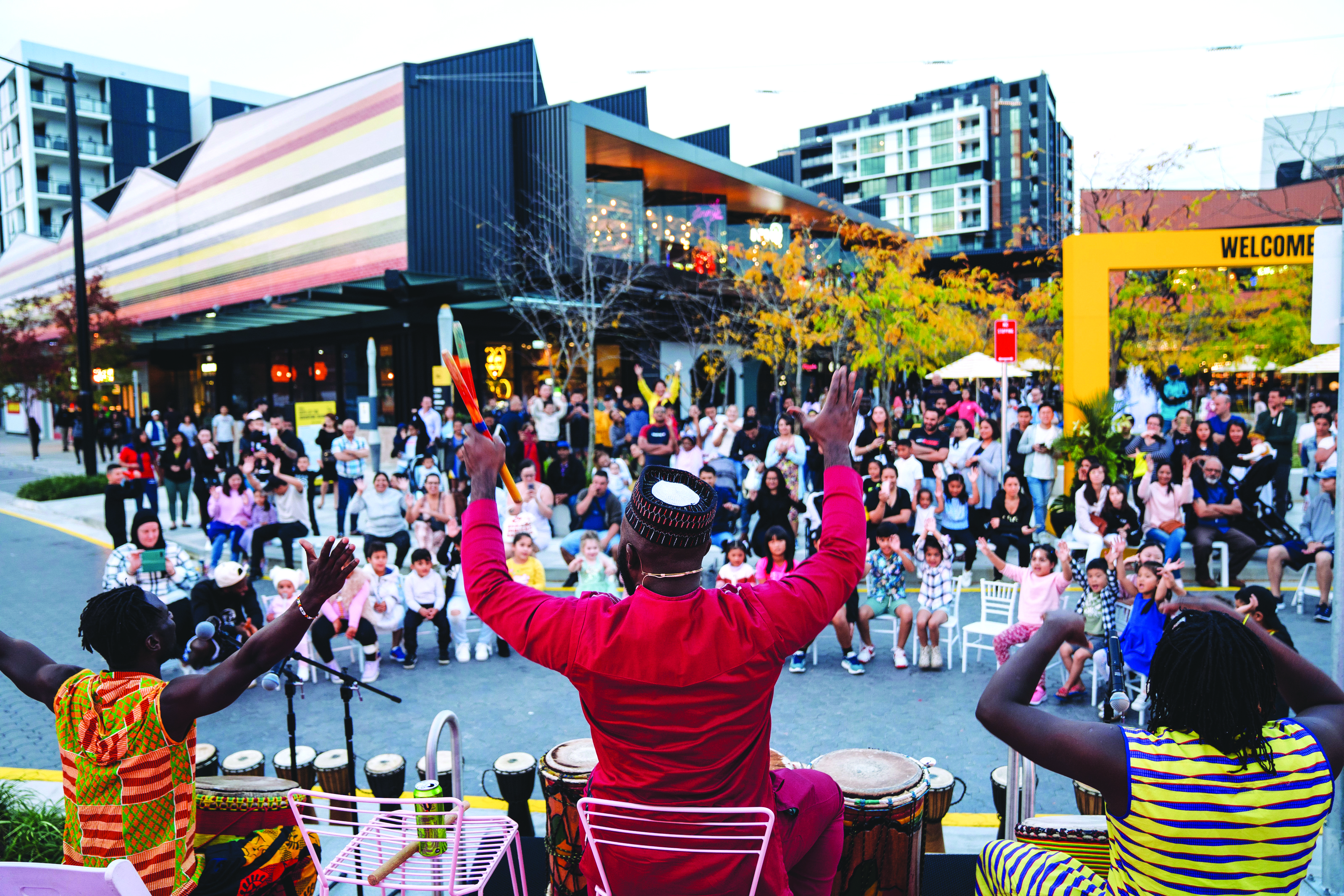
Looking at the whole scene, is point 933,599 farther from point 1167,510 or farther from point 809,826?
point 809,826

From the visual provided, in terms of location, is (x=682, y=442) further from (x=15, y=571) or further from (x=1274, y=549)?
(x=15, y=571)

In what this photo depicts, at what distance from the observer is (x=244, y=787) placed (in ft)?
11.6

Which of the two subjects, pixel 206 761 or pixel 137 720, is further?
pixel 206 761

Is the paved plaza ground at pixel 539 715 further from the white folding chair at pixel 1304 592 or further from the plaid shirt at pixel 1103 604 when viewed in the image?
the plaid shirt at pixel 1103 604

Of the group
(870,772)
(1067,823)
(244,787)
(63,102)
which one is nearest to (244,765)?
(244,787)

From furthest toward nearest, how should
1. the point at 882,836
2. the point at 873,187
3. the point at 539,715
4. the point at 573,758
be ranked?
the point at 873,187 < the point at 539,715 < the point at 573,758 < the point at 882,836

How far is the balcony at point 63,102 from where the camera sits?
159ft

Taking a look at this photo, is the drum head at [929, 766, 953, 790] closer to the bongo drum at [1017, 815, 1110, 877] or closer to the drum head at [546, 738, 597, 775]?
the bongo drum at [1017, 815, 1110, 877]

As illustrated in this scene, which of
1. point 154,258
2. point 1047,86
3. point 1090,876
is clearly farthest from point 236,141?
point 1047,86

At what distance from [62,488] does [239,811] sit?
1716cm

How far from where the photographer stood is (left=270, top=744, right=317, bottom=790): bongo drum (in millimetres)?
4664

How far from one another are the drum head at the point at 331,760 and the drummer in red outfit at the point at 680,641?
8.95 ft

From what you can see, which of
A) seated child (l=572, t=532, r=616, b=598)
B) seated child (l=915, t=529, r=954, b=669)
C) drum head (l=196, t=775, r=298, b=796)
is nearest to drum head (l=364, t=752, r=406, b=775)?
drum head (l=196, t=775, r=298, b=796)

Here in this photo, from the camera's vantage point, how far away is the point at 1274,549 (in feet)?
29.0
